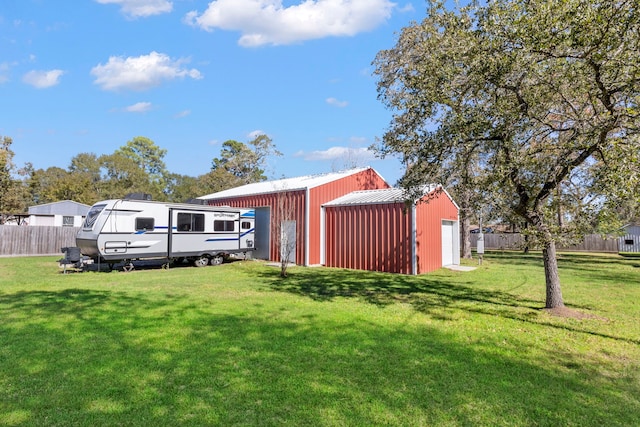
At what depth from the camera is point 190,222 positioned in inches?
587

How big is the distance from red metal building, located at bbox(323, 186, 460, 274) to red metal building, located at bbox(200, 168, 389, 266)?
0.59 m

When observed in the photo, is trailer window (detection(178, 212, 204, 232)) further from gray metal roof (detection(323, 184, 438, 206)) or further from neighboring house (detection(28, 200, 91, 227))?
neighboring house (detection(28, 200, 91, 227))

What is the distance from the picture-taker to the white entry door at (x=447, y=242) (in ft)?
52.2

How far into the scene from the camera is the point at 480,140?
23.4 ft

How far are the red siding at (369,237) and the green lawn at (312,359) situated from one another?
4.62 m

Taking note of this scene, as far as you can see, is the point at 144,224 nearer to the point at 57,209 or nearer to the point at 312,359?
the point at 312,359

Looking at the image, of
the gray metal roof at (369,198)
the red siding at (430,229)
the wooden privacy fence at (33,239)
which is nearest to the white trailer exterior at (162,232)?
the gray metal roof at (369,198)

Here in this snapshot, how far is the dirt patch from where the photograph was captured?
265 inches

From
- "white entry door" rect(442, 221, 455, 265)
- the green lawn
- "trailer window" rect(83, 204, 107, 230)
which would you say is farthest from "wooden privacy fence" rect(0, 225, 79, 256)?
"white entry door" rect(442, 221, 455, 265)

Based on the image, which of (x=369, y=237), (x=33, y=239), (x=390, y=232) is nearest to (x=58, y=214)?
(x=33, y=239)

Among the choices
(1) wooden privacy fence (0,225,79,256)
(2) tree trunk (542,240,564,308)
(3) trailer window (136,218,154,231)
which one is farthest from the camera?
(1) wooden privacy fence (0,225,79,256)

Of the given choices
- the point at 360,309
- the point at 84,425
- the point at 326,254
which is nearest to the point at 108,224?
the point at 326,254

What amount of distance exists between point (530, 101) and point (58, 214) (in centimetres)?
3409

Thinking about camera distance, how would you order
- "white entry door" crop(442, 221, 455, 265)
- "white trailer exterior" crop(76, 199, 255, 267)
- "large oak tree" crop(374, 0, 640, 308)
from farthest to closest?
"white entry door" crop(442, 221, 455, 265) < "white trailer exterior" crop(76, 199, 255, 267) < "large oak tree" crop(374, 0, 640, 308)
